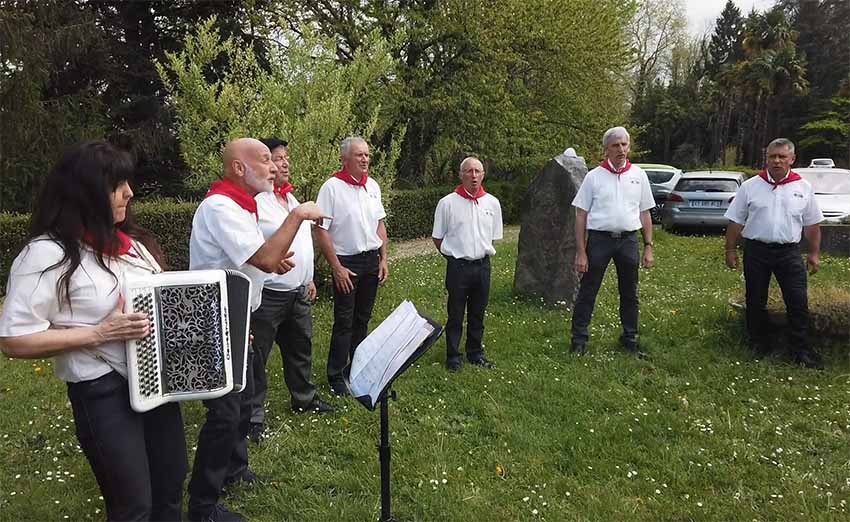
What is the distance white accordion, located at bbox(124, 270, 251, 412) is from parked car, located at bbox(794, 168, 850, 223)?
11792 millimetres

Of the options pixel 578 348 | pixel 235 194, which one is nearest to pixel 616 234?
pixel 578 348

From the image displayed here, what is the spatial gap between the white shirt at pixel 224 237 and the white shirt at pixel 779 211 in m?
4.33

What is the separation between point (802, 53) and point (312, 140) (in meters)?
38.2

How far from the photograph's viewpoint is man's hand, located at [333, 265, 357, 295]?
4.47m

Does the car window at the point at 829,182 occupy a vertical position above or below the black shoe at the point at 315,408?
above

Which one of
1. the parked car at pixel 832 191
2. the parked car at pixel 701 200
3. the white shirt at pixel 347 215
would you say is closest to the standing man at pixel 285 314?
the white shirt at pixel 347 215

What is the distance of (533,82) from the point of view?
1739cm

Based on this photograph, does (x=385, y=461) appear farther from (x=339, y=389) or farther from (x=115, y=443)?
(x=339, y=389)

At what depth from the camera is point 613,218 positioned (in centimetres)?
527

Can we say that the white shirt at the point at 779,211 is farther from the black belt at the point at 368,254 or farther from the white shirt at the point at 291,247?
the white shirt at the point at 291,247

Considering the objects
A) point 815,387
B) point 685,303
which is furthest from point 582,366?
point 685,303

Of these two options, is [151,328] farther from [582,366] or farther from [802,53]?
[802,53]

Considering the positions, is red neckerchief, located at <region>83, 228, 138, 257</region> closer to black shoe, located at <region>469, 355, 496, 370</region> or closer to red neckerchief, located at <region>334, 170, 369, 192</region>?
red neckerchief, located at <region>334, 170, 369, 192</region>

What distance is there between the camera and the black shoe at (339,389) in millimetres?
4676
